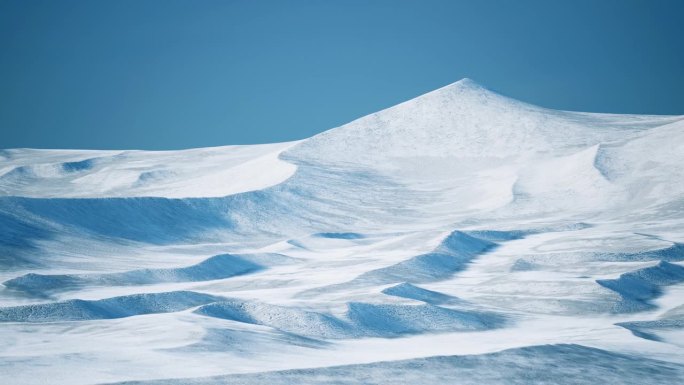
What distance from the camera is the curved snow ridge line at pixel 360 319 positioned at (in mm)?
21605

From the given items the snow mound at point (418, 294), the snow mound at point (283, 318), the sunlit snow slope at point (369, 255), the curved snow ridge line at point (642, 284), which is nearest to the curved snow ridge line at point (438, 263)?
the sunlit snow slope at point (369, 255)

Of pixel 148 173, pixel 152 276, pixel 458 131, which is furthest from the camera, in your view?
pixel 458 131

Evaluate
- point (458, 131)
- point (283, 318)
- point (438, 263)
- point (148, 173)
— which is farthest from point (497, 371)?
point (458, 131)

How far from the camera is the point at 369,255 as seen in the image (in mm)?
37906

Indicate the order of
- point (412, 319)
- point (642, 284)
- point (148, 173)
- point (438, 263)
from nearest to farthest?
point (412, 319)
point (642, 284)
point (438, 263)
point (148, 173)

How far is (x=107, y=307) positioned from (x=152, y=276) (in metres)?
7.89

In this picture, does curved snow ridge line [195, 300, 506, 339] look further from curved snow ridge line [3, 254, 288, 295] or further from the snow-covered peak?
the snow-covered peak

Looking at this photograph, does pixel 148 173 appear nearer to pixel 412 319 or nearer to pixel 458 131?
pixel 458 131

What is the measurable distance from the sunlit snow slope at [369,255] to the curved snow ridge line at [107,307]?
7 cm

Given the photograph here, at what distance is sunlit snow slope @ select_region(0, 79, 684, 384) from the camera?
15125 mm

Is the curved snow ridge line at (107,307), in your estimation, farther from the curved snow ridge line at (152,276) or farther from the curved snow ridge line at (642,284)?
the curved snow ridge line at (642,284)

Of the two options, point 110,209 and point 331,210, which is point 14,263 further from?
point 331,210

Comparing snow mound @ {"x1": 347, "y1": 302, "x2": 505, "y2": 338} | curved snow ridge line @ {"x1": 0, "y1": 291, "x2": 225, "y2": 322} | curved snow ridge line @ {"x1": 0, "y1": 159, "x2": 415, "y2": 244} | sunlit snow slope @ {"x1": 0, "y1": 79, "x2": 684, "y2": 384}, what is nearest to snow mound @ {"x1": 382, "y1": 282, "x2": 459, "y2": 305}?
sunlit snow slope @ {"x1": 0, "y1": 79, "x2": 684, "y2": 384}

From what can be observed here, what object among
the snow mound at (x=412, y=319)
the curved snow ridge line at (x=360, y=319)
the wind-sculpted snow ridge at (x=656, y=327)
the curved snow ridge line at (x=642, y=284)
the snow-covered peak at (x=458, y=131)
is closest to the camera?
the wind-sculpted snow ridge at (x=656, y=327)
